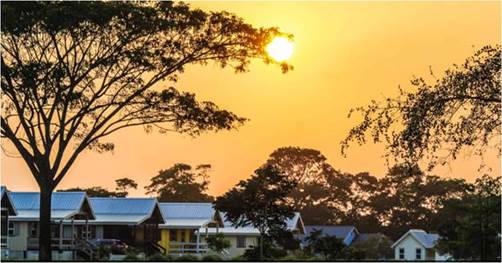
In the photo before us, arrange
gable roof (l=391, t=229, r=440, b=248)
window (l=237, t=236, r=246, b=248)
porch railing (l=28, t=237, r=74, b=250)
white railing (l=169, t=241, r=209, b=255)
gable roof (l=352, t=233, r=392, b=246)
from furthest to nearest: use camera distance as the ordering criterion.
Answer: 1. gable roof (l=352, t=233, r=392, b=246)
2. window (l=237, t=236, r=246, b=248)
3. gable roof (l=391, t=229, r=440, b=248)
4. white railing (l=169, t=241, r=209, b=255)
5. porch railing (l=28, t=237, r=74, b=250)

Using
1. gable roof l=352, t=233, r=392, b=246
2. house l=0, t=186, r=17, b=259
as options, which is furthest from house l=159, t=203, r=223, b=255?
house l=0, t=186, r=17, b=259

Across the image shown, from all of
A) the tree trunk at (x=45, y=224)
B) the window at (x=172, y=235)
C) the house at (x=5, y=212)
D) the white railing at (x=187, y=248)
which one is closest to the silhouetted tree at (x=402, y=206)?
the window at (x=172, y=235)

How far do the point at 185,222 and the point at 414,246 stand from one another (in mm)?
15005

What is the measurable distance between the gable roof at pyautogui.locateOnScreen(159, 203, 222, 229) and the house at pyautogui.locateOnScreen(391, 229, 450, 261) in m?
12.0

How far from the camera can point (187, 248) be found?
181 feet

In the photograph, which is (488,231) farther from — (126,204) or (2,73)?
(126,204)

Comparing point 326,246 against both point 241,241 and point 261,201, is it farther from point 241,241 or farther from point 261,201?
point 241,241

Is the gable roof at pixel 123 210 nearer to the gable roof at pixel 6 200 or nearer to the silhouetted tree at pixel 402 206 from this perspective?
the gable roof at pixel 6 200

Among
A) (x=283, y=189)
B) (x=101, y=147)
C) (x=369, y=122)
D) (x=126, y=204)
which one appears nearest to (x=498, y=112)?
(x=369, y=122)

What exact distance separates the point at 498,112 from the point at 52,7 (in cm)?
2002

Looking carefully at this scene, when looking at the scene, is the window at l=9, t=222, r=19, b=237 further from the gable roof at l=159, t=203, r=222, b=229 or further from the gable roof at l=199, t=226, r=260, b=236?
the gable roof at l=199, t=226, r=260, b=236

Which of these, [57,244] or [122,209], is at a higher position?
[122,209]

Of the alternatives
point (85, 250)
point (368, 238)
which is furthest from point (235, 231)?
point (85, 250)

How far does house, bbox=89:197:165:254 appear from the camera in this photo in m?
56.6
